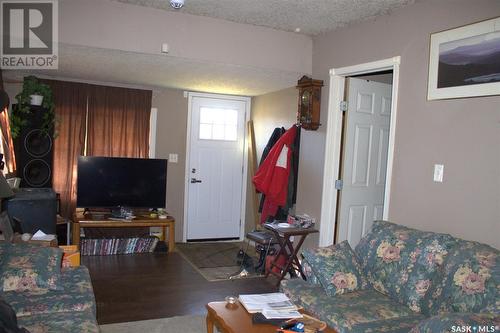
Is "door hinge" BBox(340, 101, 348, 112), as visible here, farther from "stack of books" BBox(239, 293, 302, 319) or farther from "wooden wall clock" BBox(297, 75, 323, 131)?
"stack of books" BBox(239, 293, 302, 319)

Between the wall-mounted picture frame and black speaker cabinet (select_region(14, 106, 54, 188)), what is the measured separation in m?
4.00

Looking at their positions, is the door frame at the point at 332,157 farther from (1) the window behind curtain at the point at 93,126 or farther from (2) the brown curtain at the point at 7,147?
(2) the brown curtain at the point at 7,147

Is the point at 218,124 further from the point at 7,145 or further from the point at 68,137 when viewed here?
the point at 7,145

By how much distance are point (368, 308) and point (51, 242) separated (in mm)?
2559

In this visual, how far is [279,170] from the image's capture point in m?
4.66

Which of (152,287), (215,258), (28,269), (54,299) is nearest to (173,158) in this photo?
(215,258)

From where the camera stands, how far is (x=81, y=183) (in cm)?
518

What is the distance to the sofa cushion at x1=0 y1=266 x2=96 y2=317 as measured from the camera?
7.81 feet

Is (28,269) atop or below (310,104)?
below

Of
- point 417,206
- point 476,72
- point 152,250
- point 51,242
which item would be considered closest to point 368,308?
point 417,206

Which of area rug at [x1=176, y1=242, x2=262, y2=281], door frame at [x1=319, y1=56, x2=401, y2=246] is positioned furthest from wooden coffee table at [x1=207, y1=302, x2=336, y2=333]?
area rug at [x1=176, y1=242, x2=262, y2=281]

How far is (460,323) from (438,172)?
4.78 feet

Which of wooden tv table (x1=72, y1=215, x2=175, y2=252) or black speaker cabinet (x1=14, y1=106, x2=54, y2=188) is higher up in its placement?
black speaker cabinet (x1=14, y1=106, x2=54, y2=188)

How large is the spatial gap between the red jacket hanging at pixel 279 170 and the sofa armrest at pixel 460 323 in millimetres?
2735
